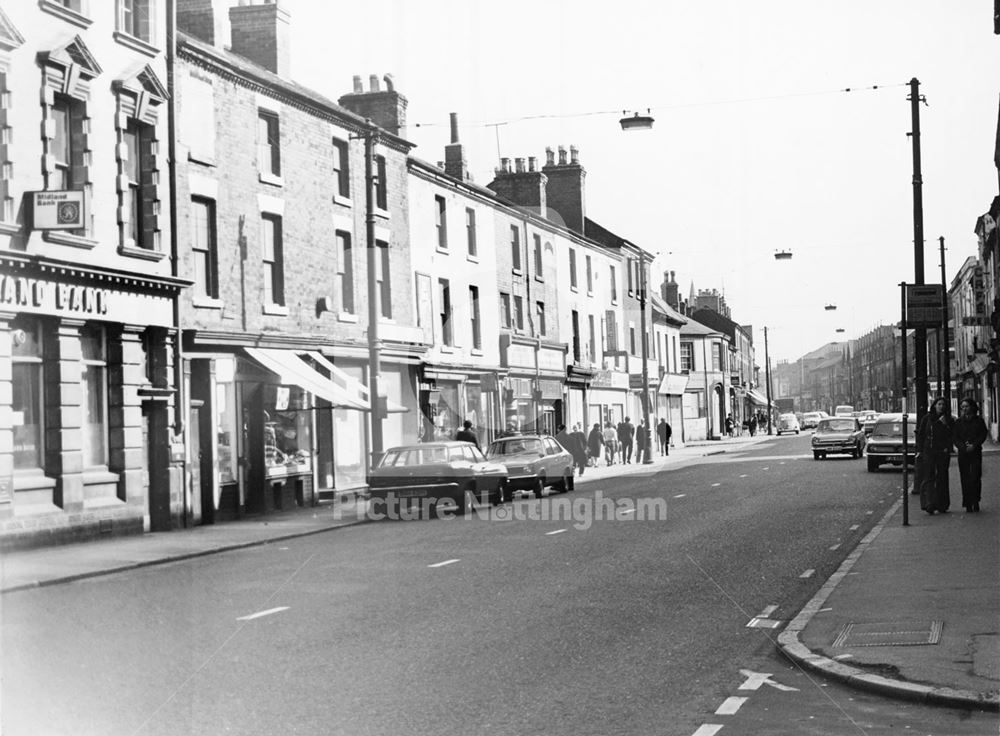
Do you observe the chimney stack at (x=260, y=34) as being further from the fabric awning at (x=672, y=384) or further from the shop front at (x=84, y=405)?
the fabric awning at (x=672, y=384)

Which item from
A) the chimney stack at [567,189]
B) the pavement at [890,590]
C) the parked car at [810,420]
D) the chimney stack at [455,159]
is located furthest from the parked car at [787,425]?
the pavement at [890,590]

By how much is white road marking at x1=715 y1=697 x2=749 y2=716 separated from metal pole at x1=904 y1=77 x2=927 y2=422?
56.6 feet

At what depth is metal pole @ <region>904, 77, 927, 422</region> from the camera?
2433cm

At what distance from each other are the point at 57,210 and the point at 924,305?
1419 centimetres

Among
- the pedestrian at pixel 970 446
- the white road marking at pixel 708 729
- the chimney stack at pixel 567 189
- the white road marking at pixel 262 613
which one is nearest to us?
the white road marking at pixel 708 729

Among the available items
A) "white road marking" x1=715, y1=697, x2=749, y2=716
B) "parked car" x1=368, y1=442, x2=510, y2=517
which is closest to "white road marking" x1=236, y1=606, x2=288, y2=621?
"white road marking" x1=715, y1=697, x2=749, y2=716

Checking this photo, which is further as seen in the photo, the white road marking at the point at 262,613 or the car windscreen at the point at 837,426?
the car windscreen at the point at 837,426

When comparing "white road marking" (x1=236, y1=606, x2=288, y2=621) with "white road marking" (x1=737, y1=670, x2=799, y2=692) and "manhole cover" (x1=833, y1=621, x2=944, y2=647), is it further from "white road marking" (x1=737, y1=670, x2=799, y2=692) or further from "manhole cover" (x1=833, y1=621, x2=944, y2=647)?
"manhole cover" (x1=833, y1=621, x2=944, y2=647)

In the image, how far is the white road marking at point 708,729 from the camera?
6.94m

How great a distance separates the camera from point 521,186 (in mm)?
51000

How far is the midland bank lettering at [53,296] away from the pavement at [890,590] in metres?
3.96

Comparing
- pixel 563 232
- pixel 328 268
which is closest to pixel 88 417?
pixel 328 268

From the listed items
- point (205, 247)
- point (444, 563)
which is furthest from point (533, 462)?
point (444, 563)

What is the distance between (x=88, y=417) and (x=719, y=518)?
1133 cm
